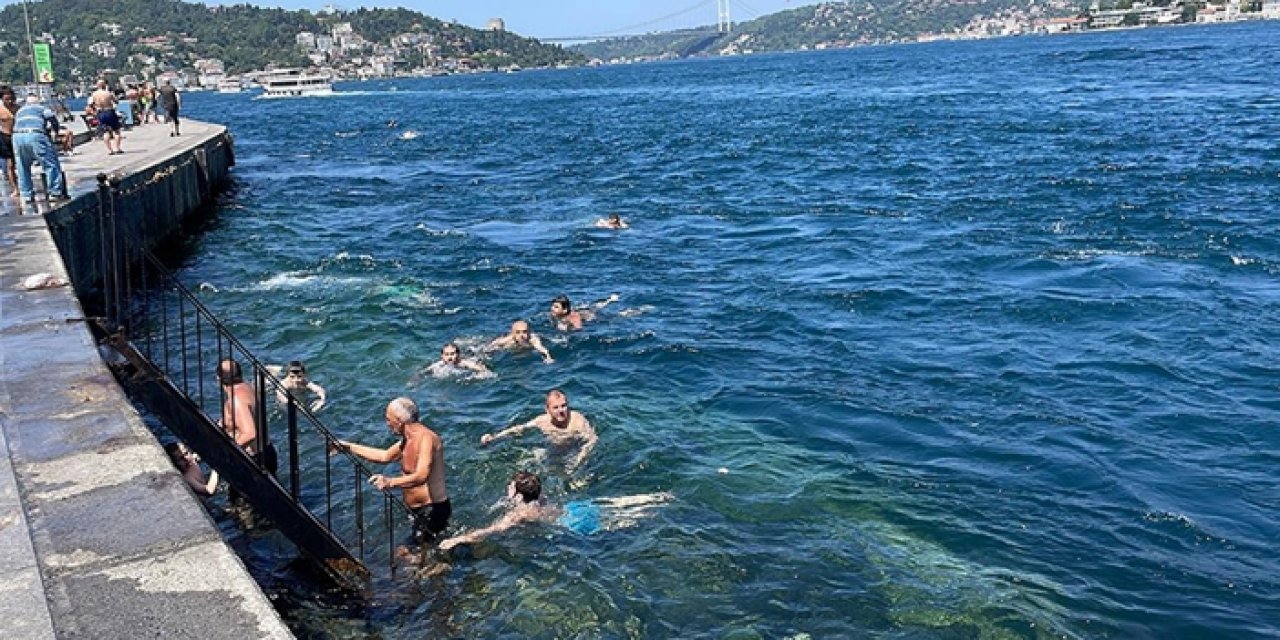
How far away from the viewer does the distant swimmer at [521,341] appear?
55.2 feet

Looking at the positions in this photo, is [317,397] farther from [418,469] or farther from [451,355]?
[418,469]

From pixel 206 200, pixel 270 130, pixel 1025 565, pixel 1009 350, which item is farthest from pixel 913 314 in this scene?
pixel 270 130

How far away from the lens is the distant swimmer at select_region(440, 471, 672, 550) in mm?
10586

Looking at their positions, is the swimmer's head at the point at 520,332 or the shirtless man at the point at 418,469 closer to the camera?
the shirtless man at the point at 418,469

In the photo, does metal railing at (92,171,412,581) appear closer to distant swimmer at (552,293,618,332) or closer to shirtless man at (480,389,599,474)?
shirtless man at (480,389,599,474)

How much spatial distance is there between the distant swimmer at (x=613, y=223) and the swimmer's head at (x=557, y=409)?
1576 cm

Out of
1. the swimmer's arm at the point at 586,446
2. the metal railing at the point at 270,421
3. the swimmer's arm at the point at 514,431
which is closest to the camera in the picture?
the metal railing at the point at 270,421

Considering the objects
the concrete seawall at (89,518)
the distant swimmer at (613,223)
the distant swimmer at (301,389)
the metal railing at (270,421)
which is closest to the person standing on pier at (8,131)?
the metal railing at (270,421)

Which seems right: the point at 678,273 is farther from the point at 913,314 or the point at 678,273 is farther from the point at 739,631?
the point at 739,631

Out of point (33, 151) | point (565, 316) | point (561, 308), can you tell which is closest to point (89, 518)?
point (561, 308)

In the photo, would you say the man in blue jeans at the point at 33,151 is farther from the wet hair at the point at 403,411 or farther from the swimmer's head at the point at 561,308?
the wet hair at the point at 403,411

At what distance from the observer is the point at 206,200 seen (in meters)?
33.0

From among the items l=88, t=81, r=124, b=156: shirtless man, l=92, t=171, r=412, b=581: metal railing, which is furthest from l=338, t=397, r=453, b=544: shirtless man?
l=88, t=81, r=124, b=156: shirtless man

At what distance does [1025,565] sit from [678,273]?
45.0 feet
